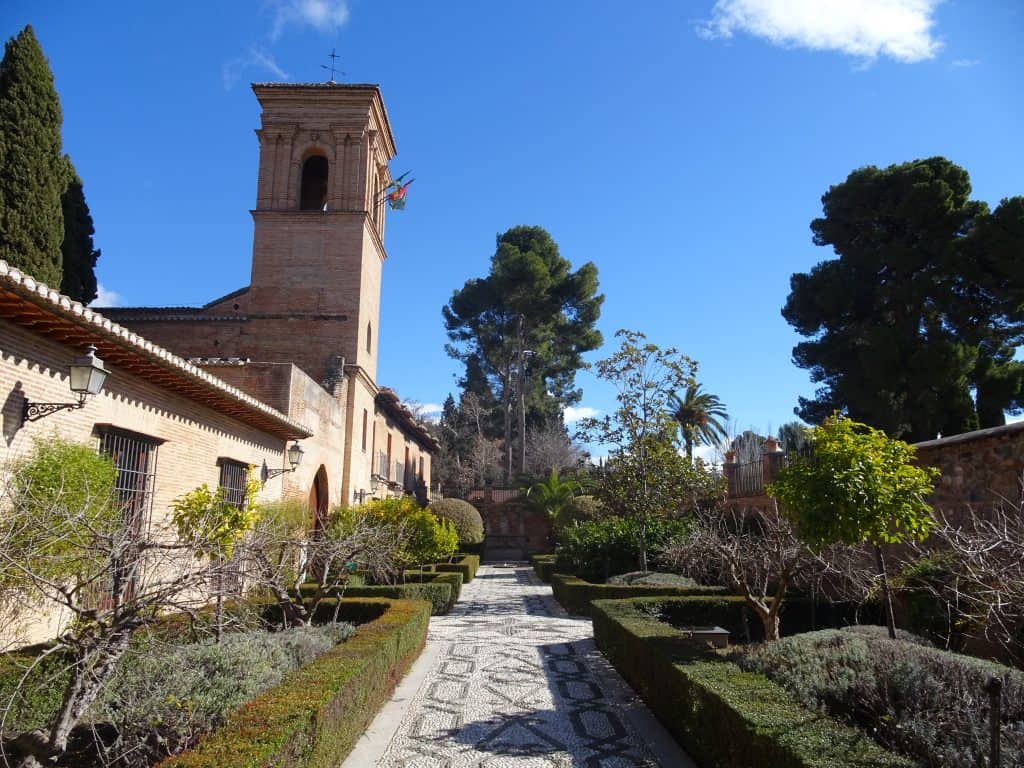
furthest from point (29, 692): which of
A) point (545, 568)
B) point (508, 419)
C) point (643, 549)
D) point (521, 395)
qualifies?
point (508, 419)

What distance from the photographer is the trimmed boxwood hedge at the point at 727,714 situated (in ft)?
12.3

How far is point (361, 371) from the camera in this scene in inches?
827

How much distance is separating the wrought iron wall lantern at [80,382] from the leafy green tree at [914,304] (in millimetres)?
20851

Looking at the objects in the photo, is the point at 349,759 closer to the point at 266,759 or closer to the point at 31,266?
the point at 266,759

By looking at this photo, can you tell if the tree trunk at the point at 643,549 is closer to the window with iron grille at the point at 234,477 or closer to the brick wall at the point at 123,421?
the brick wall at the point at 123,421

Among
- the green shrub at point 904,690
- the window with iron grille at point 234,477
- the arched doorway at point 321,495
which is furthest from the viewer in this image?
the arched doorway at point 321,495

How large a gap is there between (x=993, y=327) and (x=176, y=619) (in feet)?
76.3

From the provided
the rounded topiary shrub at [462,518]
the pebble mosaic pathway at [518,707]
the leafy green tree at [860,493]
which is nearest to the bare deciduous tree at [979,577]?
the leafy green tree at [860,493]

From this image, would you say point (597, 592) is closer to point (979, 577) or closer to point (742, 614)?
point (742, 614)

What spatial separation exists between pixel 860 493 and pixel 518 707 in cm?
386

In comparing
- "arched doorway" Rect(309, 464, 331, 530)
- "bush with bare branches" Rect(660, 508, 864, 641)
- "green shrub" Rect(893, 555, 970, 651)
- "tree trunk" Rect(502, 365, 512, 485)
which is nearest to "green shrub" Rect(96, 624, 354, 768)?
"bush with bare branches" Rect(660, 508, 864, 641)

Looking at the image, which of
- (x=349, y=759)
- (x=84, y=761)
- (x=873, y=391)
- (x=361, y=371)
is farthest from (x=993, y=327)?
(x=84, y=761)

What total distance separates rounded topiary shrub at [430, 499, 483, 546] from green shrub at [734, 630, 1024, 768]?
20.5 meters

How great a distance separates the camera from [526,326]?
41750 mm
